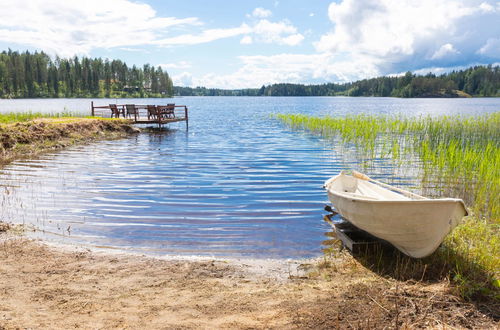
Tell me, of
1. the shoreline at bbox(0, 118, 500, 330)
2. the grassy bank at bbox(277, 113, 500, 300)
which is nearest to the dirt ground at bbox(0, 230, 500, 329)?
the shoreline at bbox(0, 118, 500, 330)

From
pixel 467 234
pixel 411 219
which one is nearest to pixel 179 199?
pixel 411 219

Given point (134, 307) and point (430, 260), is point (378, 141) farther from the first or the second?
point (134, 307)

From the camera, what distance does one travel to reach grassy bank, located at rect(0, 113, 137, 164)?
1884 cm

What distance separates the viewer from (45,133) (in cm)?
2211

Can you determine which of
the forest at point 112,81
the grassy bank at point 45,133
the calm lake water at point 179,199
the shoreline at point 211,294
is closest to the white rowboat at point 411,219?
the shoreline at point 211,294

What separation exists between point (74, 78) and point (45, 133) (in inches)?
4927

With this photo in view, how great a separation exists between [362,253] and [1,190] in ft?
36.9

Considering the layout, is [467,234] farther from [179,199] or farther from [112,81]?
[112,81]

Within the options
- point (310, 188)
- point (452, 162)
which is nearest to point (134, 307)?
point (310, 188)

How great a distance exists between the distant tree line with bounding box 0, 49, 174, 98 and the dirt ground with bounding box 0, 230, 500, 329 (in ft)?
429

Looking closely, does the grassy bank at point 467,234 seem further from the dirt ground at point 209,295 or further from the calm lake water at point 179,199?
the calm lake water at point 179,199

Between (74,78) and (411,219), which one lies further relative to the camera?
(74,78)

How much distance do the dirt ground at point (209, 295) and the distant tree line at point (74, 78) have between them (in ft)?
429

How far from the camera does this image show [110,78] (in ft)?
491
